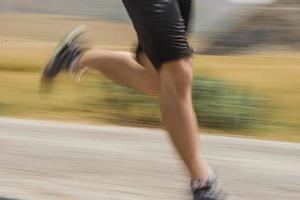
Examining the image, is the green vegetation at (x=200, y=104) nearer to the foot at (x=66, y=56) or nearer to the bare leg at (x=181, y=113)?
the foot at (x=66, y=56)

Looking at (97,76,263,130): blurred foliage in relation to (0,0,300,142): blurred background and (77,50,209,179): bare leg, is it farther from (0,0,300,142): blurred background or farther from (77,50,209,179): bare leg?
(77,50,209,179): bare leg

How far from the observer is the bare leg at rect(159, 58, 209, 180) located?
3951 millimetres

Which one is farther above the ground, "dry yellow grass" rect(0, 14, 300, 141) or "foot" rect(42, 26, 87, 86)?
"foot" rect(42, 26, 87, 86)

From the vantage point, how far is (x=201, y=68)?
10.4 m

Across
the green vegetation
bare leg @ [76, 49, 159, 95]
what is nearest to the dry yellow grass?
the green vegetation

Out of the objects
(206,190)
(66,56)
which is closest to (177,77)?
(206,190)

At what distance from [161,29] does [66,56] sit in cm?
110

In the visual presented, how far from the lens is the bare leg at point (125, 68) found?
439 centimetres

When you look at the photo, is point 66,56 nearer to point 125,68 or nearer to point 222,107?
point 125,68

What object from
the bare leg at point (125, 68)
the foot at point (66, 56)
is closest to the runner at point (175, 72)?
the bare leg at point (125, 68)

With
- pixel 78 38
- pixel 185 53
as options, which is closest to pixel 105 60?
pixel 78 38

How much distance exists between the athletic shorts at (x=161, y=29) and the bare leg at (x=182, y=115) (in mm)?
53

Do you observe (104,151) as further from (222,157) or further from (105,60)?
(105,60)

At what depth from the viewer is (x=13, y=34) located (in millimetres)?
15633
